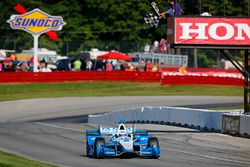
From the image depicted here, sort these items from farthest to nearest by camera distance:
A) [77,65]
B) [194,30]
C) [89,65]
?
[89,65]
[77,65]
[194,30]

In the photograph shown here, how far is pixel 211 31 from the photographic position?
2355cm

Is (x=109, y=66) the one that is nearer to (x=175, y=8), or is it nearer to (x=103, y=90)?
(x=103, y=90)

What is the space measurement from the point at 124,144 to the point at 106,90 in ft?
109

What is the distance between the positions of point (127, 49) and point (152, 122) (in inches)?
1415

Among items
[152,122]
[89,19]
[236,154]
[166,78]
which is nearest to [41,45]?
[89,19]

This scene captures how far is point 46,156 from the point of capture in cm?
1709

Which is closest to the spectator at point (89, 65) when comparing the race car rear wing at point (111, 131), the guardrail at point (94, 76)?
the guardrail at point (94, 76)

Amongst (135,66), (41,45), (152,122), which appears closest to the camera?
(152,122)

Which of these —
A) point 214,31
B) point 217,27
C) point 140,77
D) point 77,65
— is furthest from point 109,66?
point 217,27

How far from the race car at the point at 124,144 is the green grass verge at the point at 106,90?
28622 mm

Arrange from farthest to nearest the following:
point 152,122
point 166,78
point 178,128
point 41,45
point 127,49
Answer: point 41,45 < point 127,49 < point 166,78 < point 152,122 < point 178,128

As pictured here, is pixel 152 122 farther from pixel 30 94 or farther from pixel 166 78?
pixel 166 78

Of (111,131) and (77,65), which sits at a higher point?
(77,65)

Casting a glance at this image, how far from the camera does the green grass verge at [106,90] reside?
46.6 meters
